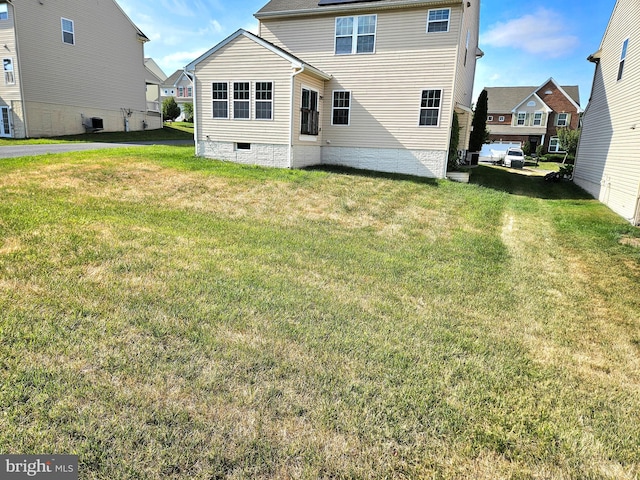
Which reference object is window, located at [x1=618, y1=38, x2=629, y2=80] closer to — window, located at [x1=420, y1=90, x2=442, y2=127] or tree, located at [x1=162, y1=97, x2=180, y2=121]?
window, located at [x1=420, y1=90, x2=442, y2=127]

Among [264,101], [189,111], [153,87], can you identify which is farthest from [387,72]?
[153,87]

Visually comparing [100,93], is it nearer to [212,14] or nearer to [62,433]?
[212,14]

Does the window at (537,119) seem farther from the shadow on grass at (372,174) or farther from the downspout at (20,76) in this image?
the downspout at (20,76)

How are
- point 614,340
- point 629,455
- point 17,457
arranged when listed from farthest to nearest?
point 614,340 < point 629,455 < point 17,457

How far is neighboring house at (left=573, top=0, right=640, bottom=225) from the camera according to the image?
11578 mm

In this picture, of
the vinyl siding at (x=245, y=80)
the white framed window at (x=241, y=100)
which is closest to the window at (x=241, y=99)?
the white framed window at (x=241, y=100)

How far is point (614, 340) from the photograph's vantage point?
456 cm

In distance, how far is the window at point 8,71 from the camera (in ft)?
73.9

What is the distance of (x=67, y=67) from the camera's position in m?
24.8

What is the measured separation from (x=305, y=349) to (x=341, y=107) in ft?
49.9

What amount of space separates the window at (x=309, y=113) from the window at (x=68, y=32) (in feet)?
60.7

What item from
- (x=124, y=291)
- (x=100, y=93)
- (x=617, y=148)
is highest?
(x=100, y=93)

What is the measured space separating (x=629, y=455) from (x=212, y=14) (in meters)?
22.7

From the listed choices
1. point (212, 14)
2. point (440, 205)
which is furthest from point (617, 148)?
point (212, 14)
